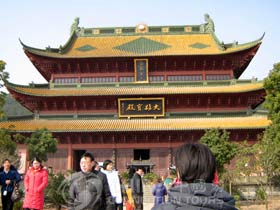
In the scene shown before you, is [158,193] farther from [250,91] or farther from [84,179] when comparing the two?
[250,91]

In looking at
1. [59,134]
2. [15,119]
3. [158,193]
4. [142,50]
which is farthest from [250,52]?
[158,193]

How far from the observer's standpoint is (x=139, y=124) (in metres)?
25.8

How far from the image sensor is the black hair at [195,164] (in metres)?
2.11

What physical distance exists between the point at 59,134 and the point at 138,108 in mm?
5656

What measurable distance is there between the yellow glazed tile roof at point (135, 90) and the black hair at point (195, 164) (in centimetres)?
2408

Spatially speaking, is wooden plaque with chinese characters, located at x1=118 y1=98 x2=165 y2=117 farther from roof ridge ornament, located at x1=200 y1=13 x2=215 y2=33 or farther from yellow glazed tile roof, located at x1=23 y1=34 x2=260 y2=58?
roof ridge ornament, located at x1=200 y1=13 x2=215 y2=33

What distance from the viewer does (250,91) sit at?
25.7 meters

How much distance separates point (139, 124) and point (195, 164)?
77.6 ft

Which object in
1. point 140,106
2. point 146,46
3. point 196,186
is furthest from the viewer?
point 146,46

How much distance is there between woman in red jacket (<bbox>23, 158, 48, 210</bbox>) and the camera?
7832 mm

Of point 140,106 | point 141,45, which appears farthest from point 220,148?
point 141,45

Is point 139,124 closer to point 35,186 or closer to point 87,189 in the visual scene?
point 35,186

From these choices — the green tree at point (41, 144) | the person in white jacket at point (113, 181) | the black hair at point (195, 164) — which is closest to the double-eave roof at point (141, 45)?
the green tree at point (41, 144)

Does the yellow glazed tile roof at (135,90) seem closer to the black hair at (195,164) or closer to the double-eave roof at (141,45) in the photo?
the double-eave roof at (141,45)
